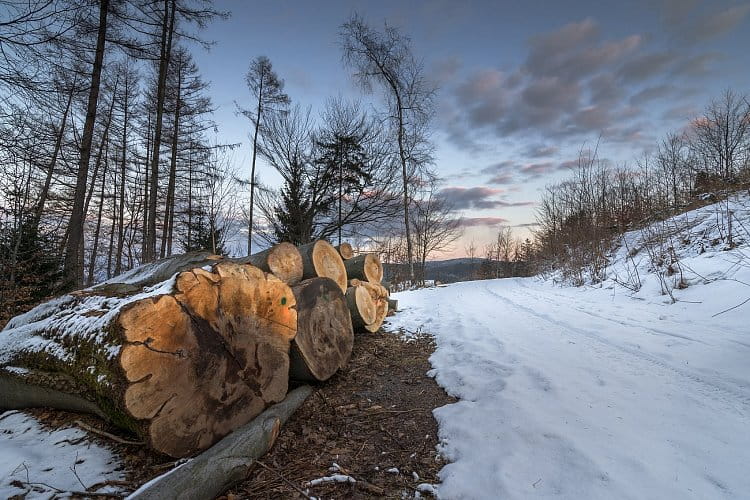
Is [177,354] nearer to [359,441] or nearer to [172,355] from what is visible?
[172,355]

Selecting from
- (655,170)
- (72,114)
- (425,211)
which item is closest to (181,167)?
(72,114)

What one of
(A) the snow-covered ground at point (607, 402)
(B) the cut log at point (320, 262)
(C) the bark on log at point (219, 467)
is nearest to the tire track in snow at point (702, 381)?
(A) the snow-covered ground at point (607, 402)

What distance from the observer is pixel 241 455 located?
1.71 metres

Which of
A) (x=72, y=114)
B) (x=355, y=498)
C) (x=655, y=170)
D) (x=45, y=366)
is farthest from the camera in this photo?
(x=655, y=170)

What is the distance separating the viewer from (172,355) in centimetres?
Result: 172

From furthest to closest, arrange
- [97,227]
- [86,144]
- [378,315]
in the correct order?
[97,227] → [86,144] → [378,315]

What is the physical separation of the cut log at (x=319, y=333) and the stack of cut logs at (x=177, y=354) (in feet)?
0.03

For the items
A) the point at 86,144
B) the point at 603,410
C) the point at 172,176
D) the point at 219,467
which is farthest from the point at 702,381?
the point at 172,176

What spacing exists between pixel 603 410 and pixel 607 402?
0.43ft

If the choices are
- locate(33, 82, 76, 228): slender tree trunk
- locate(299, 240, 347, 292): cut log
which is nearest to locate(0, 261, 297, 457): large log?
locate(299, 240, 347, 292): cut log

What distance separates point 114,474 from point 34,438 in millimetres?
742

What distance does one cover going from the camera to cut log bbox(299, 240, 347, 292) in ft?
12.0

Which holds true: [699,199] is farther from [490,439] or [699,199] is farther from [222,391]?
[222,391]

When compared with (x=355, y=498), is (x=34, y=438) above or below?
above
